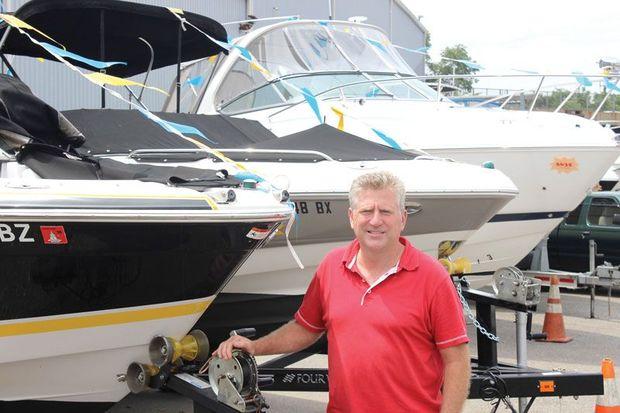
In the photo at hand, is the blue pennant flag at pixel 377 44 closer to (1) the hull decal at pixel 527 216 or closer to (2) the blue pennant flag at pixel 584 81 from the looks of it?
(2) the blue pennant flag at pixel 584 81

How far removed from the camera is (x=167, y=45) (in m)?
6.55

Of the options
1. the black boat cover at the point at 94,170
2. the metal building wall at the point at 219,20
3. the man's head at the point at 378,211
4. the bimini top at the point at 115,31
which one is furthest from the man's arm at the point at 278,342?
the metal building wall at the point at 219,20

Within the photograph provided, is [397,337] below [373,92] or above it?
below

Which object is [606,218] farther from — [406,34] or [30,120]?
[406,34]

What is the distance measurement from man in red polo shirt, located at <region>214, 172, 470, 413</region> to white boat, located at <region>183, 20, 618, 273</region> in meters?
4.26

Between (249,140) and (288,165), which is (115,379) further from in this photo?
(249,140)

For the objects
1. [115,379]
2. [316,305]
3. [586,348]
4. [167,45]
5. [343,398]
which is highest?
[167,45]

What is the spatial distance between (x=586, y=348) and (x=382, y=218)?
5273 mm

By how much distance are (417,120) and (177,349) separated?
4351mm

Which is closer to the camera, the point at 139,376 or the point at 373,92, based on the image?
the point at 139,376

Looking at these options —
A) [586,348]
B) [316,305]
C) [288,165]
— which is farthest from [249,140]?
[586,348]

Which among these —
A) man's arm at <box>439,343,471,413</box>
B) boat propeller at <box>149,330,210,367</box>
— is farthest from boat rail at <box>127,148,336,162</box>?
man's arm at <box>439,343,471,413</box>

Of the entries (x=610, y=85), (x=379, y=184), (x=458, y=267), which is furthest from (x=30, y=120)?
(x=610, y=85)

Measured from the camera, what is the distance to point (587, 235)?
10.5 metres
